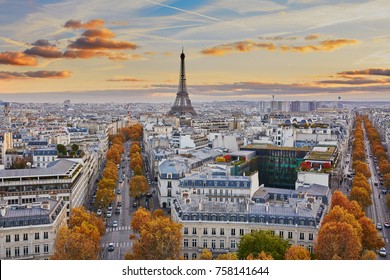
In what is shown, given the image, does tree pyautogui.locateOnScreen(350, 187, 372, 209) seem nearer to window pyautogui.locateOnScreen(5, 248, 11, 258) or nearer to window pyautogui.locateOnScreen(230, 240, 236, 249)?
window pyautogui.locateOnScreen(230, 240, 236, 249)

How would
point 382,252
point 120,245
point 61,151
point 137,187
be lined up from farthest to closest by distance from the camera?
point 61,151, point 137,187, point 120,245, point 382,252

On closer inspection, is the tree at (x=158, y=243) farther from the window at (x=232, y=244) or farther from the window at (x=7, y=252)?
the window at (x=7, y=252)

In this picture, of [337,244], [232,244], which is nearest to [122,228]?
[232,244]

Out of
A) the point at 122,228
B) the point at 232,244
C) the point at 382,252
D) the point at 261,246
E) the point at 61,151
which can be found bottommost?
the point at 122,228

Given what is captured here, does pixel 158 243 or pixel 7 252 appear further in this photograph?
pixel 7 252

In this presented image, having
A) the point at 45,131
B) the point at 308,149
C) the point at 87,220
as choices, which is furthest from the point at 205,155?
the point at 45,131

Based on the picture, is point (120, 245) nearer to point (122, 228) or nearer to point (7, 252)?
point (122, 228)
